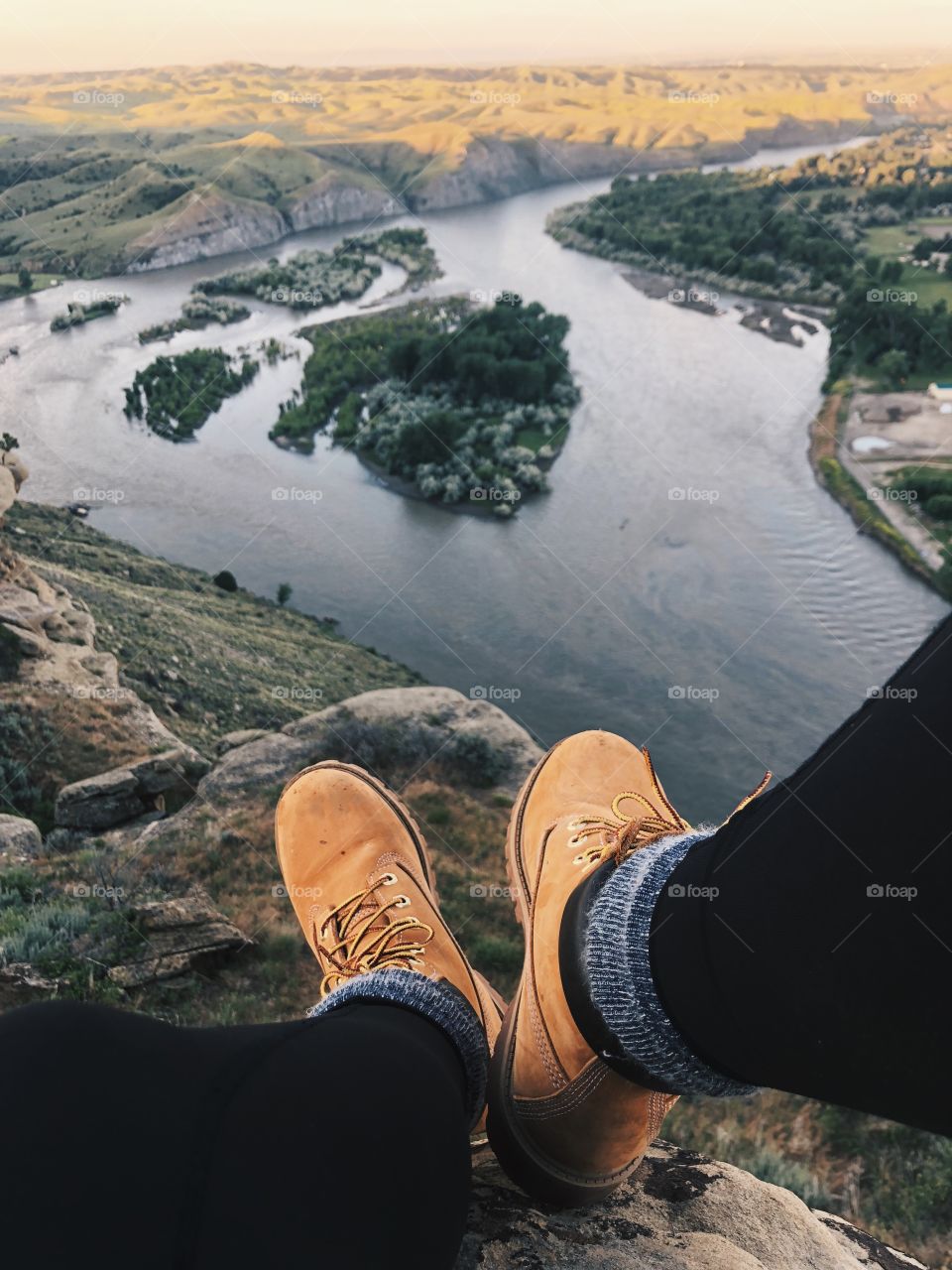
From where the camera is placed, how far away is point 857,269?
1482 centimetres

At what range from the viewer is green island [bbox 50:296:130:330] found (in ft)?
31.4

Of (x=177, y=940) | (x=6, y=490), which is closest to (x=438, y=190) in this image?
(x=6, y=490)

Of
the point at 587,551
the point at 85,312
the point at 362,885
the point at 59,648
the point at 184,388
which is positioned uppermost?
the point at 85,312

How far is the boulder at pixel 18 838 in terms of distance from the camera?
8.93 ft

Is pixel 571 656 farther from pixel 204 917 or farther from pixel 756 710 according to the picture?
pixel 204 917

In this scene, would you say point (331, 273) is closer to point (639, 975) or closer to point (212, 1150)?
point (639, 975)

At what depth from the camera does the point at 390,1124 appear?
0.87 meters

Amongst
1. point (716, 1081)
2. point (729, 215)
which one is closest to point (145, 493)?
point (716, 1081)

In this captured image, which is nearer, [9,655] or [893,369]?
[9,655]

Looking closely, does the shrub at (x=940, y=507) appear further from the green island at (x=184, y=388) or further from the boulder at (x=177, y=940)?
the boulder at (x=177, y=940)

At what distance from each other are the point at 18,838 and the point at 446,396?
26.5 ft

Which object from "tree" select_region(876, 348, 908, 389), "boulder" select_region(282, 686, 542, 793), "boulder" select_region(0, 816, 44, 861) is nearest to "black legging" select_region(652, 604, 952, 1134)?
"boulder" select_region(0, 816, 44, 861)

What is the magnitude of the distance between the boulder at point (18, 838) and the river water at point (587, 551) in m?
2.17

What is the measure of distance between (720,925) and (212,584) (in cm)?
543
